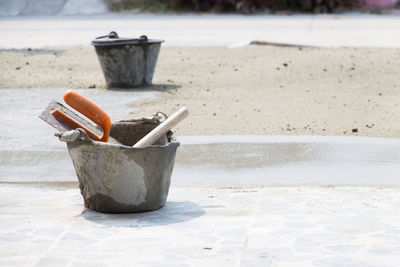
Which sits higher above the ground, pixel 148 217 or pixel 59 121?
pixel 59 121

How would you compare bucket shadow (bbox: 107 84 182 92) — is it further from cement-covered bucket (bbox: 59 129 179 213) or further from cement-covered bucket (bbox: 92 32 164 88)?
cement-covered bucket (bbox: 59 129 179 213)

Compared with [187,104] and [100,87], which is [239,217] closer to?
[187,104]

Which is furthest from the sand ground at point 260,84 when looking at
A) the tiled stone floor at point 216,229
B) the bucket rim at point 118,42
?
the tiled stone floor at point 216,229

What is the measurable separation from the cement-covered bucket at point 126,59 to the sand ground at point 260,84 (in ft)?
0.81

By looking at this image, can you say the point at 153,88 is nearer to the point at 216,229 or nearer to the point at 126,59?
the point at 126,59

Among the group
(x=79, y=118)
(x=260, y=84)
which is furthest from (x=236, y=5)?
(x=79, y=118)

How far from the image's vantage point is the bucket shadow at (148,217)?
486 centimetres

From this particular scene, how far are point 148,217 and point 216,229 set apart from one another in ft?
1.72

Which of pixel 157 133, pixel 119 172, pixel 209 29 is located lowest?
pixel 209 29

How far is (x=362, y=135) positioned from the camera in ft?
24.5

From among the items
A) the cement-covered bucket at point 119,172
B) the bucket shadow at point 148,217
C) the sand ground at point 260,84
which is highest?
the cement-covered bucket at point 119,172

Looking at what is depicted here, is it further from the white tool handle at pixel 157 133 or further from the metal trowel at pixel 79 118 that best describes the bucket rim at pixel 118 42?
the white tool handle at pixel 157 133

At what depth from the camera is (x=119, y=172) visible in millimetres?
4926

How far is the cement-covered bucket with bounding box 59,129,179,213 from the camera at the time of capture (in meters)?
4.88
